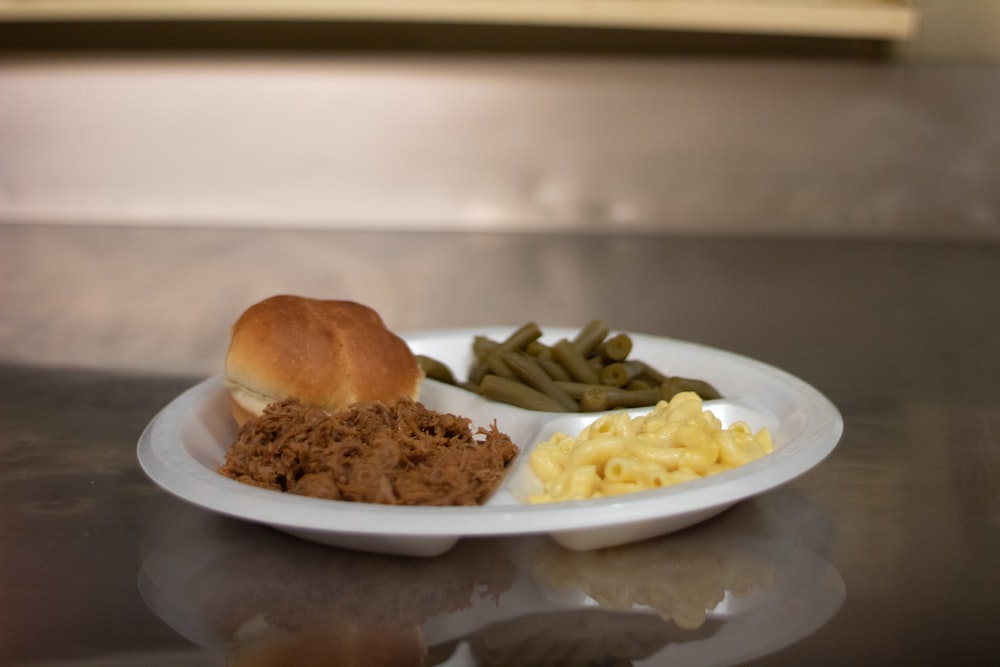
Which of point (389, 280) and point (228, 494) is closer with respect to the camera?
point (228, 494)

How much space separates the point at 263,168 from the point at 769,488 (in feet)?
7.93

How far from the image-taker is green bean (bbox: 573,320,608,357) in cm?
156

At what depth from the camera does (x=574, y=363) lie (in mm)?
1504

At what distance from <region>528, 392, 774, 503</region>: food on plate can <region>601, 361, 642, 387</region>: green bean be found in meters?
0.23

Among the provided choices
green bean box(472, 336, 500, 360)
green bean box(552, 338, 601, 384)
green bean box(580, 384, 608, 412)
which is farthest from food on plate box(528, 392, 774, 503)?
green bean box(472, 336, 500, 360)

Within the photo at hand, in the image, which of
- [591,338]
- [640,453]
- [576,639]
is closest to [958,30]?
[591,338]

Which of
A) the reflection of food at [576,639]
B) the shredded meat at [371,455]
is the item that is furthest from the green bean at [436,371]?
the reflection of food at [576,639]

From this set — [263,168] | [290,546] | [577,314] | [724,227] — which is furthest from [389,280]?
[290,546]

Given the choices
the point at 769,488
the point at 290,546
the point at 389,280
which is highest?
the point at 769,488

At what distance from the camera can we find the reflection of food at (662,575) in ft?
3.20

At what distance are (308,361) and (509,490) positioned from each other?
345 millimetres

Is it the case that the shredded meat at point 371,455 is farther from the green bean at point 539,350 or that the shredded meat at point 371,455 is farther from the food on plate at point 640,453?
the green bean at point 539,350

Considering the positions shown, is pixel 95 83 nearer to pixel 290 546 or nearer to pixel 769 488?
pixel 290 546

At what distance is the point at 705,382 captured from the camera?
146 cm
